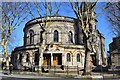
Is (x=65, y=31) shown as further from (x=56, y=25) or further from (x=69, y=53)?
(x=69, y=53)

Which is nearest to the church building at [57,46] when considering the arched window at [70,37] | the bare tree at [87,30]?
the arched window at [70,37]

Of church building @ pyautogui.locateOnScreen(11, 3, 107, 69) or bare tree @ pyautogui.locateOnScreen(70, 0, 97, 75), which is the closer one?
bare tree @ pyautogui.locateOnScreen(70, 0, 97, 75)

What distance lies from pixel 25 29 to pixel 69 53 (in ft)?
40.0

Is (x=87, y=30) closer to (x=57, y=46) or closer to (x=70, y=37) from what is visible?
(x=57, y=46)

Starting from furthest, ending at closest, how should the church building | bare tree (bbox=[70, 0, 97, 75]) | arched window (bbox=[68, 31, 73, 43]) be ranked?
1. arched window (bbox=[68, 31, 73, 43])
2. the church building
3. bare tree (bbox=[70, 0, 97, 75])

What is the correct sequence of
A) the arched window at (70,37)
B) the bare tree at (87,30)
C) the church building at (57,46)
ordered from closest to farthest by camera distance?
the bare tree at (87,30) < the church building at (57,46) < the arched window at (70,37)

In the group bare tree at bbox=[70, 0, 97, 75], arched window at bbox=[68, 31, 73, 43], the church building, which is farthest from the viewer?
arched window at bbox=[68, 31, 73, 43]

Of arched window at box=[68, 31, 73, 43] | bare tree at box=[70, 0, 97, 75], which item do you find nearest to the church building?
arched window at box=[68, 31, 73, 43]

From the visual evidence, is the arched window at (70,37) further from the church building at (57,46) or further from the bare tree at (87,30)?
the bare tree at (87,30)

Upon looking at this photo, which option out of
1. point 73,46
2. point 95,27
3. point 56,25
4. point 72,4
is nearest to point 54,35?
point 56,25

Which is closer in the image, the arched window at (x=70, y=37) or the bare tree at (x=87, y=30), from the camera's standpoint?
the bare tree at (x=87, y=30)

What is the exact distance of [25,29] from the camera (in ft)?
133

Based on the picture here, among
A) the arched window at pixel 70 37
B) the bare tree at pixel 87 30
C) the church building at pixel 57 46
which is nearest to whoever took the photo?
the bare tree at pixel 87 30

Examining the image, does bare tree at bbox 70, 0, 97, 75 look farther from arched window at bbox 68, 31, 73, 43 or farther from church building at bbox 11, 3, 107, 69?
arched window at bbox 68, 31, 73, 43
